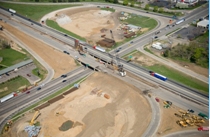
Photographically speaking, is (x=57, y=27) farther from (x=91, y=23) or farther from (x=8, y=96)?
(x=8, y=96)

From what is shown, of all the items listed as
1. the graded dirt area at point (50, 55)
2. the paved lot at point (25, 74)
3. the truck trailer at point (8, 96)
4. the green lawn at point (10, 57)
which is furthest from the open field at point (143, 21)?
A: the truck trailer at point (8, 96)

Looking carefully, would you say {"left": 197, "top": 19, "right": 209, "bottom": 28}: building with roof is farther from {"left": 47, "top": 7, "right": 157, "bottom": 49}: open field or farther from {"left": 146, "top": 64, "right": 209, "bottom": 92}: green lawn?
{"left": 146, "top": 64, "right": 209, "bottom": 92}: green lawn

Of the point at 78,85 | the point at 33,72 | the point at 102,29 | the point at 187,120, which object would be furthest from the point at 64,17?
the point at 187,120

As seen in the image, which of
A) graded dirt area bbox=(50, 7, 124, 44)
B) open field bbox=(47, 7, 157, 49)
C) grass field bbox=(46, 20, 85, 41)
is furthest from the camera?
graded dirt area bbox=(50, 7, 124, 44)

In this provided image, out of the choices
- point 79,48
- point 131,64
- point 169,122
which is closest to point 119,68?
point 131,64

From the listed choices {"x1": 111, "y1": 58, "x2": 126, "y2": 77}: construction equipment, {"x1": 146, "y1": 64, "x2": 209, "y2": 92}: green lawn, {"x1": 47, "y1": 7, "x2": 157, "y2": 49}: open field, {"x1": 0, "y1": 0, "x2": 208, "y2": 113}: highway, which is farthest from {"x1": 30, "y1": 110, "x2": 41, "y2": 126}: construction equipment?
{"x1": 47, "y1": 7, "x2": 157, "y2": 49}: open field

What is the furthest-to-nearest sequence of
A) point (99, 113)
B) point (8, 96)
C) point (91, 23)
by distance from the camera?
1. point (91, 23)
2. point (8, 96)
3. point (99, 113)

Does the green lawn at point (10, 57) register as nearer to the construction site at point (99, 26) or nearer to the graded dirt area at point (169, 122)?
the construction site at point (99, 26)
